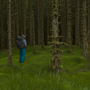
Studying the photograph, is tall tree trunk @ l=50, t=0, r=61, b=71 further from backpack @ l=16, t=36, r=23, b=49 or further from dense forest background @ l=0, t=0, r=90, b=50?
dense forest background @ l=0, t=0, r=90, b=50

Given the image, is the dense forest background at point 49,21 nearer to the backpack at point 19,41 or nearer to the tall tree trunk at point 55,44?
the tall tree trunk at point 55,44

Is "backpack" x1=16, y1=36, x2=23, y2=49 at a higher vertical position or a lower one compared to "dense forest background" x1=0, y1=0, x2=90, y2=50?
lower

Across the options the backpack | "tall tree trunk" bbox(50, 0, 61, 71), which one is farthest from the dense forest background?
the backpack

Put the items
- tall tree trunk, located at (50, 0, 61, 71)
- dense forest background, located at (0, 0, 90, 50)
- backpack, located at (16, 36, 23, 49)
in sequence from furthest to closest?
dense forest background, located at (0, 0, 90, 50) → backpack, located at (16, 36, 23, 49) → tall tree trunk, located at (50, 0, 61, 71)

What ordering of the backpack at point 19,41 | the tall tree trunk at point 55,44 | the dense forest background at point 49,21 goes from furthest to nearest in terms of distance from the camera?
the dense forest background at point 49,21 → the backpack at point 19,41 → the tall tree trunk at point 55,44

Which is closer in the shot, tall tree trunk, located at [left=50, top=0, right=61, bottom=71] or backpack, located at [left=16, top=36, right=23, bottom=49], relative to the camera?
tall tree trunk, located at [left=50, top=0, right=61, bottom=71]

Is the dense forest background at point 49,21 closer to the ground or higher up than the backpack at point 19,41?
higher up

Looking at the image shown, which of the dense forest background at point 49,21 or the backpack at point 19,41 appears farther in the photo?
the dense forest background at point 49,21

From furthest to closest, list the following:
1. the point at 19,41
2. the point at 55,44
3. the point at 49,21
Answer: the point at 49,21 → the point at 19,41 → the point at 55,44

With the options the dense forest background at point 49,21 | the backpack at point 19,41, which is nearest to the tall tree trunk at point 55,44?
the backpack at point 19,41

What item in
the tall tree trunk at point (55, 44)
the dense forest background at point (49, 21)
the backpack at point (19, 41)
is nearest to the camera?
the tall tree trunk at point (55, 44)

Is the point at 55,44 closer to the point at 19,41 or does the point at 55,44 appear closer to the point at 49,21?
the point at 19,41

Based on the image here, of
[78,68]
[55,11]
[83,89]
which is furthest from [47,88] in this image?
[55,11]

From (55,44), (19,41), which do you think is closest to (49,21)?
(19,41)
